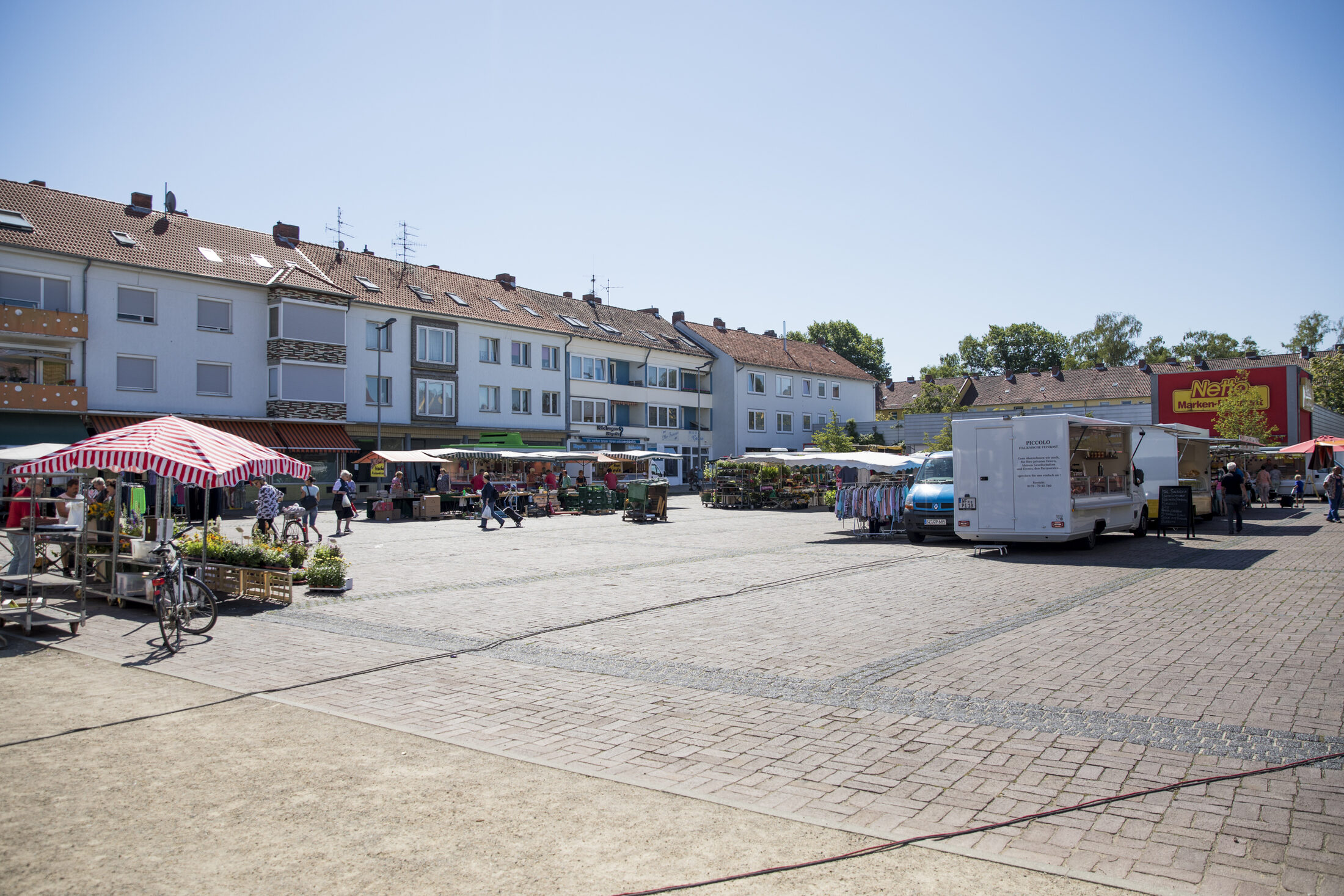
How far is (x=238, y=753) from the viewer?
17.9 feet

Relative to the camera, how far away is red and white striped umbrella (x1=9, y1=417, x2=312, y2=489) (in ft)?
35.7

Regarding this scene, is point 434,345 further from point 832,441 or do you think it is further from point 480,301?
point 832,441

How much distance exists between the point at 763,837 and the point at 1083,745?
94.6 inches

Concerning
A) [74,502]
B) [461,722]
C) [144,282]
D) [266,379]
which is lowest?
[461,722]

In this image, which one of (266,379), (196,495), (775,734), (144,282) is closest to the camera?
(775,734)

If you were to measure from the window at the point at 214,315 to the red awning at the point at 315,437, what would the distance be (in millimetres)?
4464

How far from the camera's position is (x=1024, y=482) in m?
17.0

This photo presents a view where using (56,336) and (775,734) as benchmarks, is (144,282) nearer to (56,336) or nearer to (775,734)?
(56,336)

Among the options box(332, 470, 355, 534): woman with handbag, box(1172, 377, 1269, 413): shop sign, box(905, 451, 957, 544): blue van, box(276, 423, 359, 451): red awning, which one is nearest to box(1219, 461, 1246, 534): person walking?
box(905, 451, 957, 544): blue van

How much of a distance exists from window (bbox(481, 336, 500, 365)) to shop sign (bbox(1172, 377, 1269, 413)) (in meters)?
37.2

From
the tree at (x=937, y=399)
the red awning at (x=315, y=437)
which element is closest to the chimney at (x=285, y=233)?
the red awning at (x=315, y=437)

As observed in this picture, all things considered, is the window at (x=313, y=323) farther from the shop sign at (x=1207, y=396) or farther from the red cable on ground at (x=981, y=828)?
the shop sign at (x=1207, y=396)

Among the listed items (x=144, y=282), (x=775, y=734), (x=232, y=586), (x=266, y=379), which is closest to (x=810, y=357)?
(x=266, y=379)

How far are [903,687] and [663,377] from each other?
52.8 m
